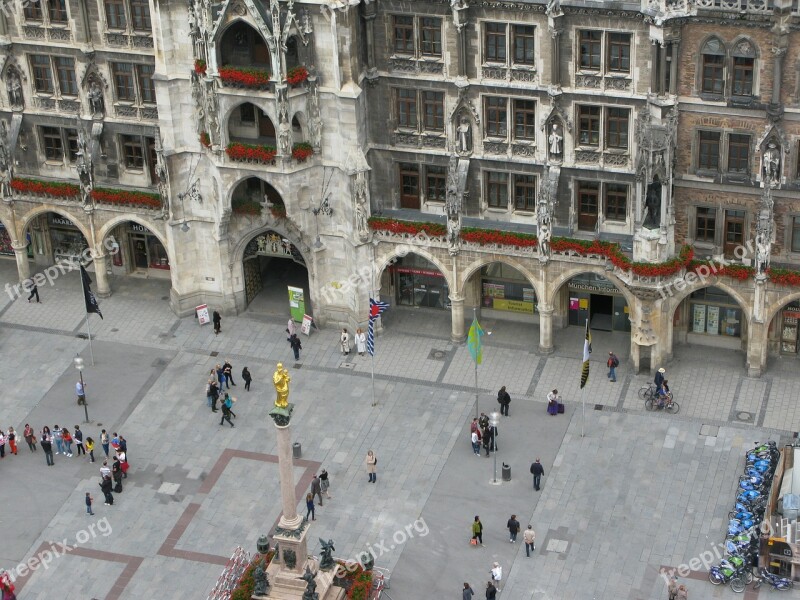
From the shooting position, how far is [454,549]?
90.3 m

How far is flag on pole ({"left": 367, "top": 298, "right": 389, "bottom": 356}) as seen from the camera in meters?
100

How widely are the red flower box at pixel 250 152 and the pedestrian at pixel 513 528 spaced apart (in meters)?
24.6

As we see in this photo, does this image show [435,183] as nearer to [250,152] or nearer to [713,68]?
[250,152]

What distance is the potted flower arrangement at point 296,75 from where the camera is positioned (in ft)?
324

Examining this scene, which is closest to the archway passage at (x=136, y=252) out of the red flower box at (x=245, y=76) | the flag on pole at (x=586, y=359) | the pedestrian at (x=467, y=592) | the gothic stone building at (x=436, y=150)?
the gothic stone building at (x=436, y=150)

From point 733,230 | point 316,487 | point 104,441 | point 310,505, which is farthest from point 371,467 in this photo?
point 733,230

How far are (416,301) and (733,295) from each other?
1945 centimetres

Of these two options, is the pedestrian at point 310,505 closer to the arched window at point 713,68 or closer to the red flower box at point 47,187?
the red flower box at point 47,187

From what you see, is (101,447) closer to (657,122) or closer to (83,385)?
(83,385)

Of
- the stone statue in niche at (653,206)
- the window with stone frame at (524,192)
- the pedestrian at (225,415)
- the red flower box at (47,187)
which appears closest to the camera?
the stone statue in niche at (653,206)

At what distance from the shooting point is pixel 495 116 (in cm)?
10038

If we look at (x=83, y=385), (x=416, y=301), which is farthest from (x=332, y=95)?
(x=83, y=385)

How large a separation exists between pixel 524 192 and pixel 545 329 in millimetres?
7536

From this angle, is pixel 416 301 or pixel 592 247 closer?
pixel 592 247
